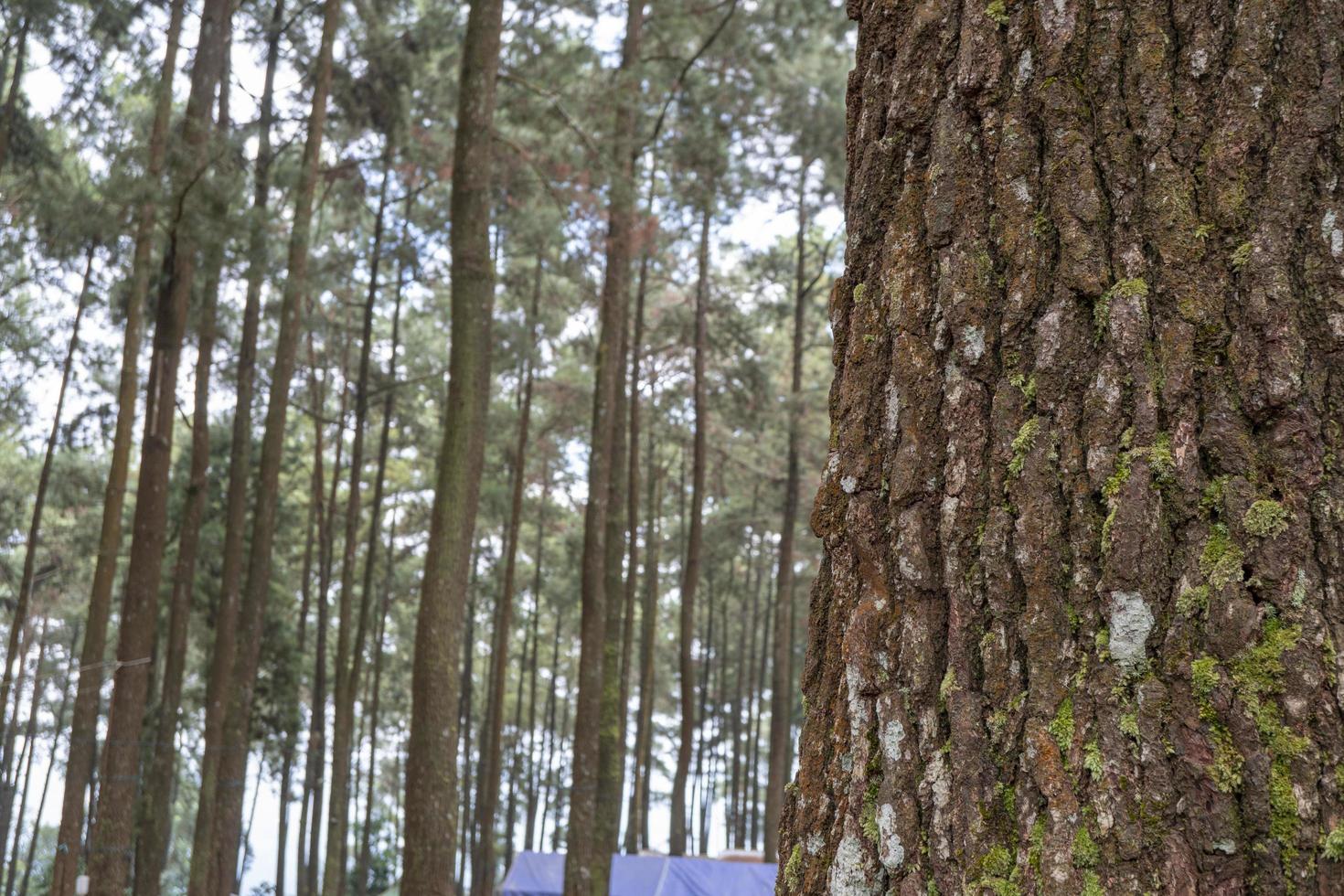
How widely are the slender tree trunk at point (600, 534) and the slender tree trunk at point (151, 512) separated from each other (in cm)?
440

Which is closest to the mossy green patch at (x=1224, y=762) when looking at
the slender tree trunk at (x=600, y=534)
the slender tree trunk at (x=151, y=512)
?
the slender tree trunk at (x=600, y=534)

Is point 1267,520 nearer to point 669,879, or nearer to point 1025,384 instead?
point 1025,384

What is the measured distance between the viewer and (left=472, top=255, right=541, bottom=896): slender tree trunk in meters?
19.9

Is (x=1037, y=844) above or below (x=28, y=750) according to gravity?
below

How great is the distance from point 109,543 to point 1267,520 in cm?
1332

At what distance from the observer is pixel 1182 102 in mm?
1326

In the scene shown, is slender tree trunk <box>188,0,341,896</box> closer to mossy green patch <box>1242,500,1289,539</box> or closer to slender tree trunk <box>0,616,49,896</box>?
mossy green patch <box>1242,500,1289,539</box>

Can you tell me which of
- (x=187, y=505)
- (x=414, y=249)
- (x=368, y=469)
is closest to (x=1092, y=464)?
(x=187, y=505)

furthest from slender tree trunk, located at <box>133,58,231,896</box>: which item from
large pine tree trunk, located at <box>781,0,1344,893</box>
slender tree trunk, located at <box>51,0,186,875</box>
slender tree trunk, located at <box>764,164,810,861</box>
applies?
large pine tree trunk, located at <box>781,0,1344,893</box>

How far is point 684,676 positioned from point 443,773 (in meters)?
11.9

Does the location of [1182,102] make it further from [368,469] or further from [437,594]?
[368,469]

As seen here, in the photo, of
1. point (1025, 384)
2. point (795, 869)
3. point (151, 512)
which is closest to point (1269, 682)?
point (1025, 384)

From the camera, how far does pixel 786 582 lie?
18.6 m

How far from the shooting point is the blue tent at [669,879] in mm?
17734
